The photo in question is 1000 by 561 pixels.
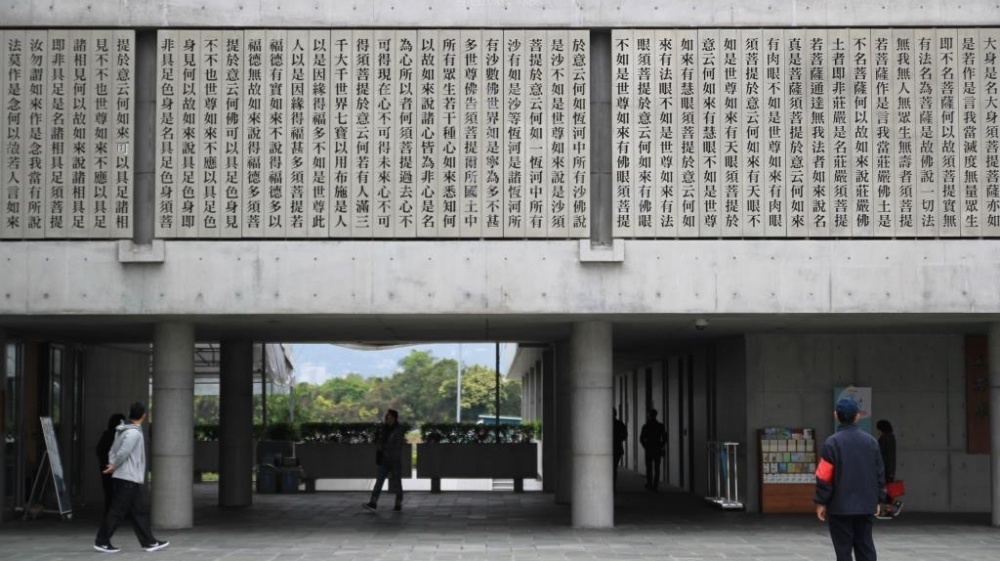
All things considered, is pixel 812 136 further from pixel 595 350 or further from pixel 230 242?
pixel 230 242

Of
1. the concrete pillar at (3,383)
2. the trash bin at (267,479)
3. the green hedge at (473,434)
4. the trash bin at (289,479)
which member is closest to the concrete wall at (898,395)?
the green hedge at (473,434)

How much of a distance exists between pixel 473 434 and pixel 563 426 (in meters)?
2.43

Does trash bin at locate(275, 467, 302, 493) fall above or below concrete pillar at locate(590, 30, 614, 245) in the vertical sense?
below

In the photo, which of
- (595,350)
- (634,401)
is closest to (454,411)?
(634,401)

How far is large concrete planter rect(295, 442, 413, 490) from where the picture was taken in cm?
2630

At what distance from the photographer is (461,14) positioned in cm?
1698

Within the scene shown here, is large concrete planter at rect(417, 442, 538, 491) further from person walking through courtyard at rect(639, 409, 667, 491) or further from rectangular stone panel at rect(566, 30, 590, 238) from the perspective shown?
rectangular stone panel at rect(566, 30, 590, 238)

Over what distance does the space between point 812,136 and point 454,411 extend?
59659mm

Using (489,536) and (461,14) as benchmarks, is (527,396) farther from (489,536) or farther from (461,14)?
(461,14)

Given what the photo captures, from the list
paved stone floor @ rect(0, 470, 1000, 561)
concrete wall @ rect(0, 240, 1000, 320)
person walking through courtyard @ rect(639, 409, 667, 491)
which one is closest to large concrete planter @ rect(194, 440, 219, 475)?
paved stone floor @ rect(0, 470, 1000, 561)

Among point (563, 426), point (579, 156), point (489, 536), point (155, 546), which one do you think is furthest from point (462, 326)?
point (155, 546)

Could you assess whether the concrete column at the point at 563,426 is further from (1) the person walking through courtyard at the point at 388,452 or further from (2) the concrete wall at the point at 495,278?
(2) the concrete wall at the point at 495,278

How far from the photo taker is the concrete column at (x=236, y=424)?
23234 mm

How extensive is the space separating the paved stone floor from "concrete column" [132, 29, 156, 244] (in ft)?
13.3
